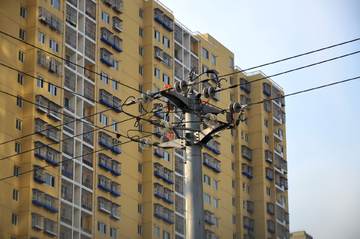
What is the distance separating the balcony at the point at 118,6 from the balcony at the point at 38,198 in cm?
2405

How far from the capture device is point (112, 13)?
78625mm

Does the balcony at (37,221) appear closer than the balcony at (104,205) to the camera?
Yes

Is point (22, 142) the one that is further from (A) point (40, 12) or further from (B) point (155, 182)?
(B) point (155, 182)

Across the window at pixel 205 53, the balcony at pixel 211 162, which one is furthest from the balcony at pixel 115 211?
the window at pixel 205 53

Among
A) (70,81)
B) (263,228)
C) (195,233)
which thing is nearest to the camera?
(195,233)

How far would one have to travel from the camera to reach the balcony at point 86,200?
69.8 m

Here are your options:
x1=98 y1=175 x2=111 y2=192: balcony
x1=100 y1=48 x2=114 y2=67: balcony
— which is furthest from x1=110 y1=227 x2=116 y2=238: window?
x1=100 y1=48 x2=114 y2=67: balcony

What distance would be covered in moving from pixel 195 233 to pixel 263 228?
65665 millimetres

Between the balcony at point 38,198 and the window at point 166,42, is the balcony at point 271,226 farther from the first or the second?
the balcony at point 38,198

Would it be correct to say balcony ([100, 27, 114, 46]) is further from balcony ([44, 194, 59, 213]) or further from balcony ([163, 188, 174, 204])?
balcony ([44, 194, 59, 213])

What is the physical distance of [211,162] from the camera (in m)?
89.9

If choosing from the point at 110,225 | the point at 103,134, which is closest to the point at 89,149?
the point at 103,134

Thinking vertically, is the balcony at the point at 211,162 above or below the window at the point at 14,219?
above

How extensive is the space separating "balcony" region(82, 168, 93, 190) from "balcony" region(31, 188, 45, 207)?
24.1ft
